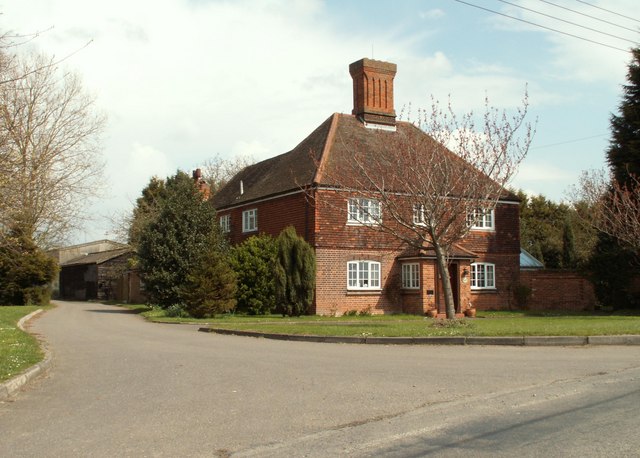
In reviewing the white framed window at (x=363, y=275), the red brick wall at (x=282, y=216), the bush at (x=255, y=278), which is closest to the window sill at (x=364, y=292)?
the white framed window at (x=363, y=275)

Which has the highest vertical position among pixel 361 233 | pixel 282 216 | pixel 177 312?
pixel 282 216

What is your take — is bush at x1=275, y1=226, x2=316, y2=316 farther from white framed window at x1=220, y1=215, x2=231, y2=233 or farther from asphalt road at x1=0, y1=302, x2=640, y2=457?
asphalt road at x1=0, y1=302, x2=640, y2=457

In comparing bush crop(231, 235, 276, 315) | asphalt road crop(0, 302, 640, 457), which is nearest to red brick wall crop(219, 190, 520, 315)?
bush crop(231, 235, 276, 315)

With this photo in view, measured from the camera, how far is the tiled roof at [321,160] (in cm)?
2811

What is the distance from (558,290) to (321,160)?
547 inches

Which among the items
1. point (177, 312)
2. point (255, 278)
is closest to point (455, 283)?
point (255, 278)

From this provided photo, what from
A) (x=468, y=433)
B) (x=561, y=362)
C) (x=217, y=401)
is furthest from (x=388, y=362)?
(x=468, y=433)

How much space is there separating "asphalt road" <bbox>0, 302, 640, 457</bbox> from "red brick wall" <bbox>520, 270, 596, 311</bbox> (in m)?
19.2

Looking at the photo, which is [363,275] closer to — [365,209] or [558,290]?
[365,209]

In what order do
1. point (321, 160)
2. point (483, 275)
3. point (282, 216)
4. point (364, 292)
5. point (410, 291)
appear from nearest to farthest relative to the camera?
1. point (364, 292)
2. point (321, 160)
3. point (410, 291)
4. point (282, 216)
5. point (483, 275)

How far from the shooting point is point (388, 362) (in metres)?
12.6

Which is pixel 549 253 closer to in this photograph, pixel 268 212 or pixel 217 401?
pixel 268 212

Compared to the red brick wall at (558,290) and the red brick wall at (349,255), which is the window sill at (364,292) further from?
the red brick wall at (558,290)

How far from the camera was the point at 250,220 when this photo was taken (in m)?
34.6
